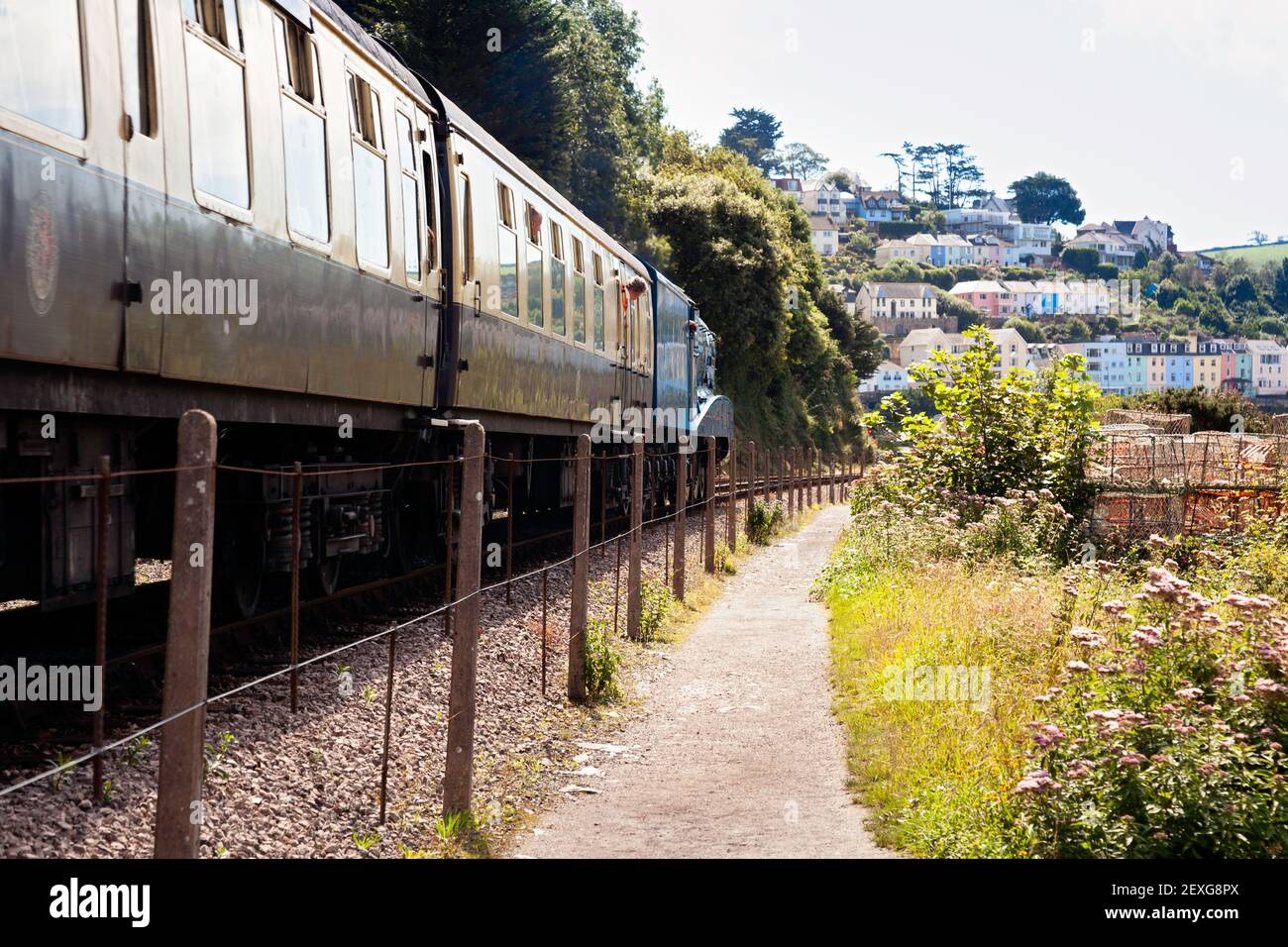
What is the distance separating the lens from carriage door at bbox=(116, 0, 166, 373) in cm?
633

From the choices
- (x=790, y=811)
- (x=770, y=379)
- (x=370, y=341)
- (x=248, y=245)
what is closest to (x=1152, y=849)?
(x=790, y=811)

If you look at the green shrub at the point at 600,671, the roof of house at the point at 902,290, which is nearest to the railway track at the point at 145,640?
the green shrub at the point at 600,671

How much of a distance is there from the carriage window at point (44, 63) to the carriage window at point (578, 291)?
10.8 m

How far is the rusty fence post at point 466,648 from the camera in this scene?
6988mm

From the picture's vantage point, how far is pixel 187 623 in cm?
416

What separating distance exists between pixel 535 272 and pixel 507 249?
3.79 feet

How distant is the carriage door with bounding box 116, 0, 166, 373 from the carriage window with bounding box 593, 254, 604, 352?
11532 millimetres

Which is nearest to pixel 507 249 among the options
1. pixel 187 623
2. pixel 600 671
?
pixel 600 671

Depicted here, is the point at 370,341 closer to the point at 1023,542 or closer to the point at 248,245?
the point at 248,245

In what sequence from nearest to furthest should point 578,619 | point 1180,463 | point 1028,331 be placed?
point 578,619 → point 1180,463 → point 1028,331

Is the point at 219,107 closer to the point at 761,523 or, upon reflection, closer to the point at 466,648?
the point at 466,648

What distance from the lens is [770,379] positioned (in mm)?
53375

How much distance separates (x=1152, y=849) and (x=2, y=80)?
5.01m

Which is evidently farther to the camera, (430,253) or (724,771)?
(430,253)
